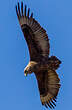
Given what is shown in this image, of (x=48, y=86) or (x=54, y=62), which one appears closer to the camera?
(x=54, y=62)

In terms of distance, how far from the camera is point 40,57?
24812mm

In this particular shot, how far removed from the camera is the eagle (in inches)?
960

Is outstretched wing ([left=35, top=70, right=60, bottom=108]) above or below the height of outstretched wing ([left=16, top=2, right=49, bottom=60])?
below

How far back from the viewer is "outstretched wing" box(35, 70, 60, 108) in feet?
83.6

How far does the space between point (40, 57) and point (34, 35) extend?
3.92 ft

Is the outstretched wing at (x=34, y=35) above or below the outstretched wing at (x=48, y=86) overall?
above

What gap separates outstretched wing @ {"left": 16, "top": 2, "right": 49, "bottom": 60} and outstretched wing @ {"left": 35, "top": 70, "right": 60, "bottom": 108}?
1240mm

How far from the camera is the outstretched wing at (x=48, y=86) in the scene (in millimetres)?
25484

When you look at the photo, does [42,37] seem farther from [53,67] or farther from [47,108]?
[47,108]

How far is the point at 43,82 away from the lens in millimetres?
25938

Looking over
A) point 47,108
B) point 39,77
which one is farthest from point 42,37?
point 47,108

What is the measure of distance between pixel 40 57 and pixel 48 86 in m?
1.95

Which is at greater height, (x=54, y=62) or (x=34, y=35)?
(x=34, y=35)

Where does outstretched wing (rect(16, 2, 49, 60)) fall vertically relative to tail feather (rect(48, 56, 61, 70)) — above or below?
above
